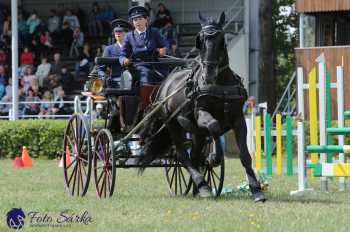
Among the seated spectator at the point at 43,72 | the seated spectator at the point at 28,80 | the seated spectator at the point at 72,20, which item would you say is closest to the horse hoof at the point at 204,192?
the seated spectator at the point at 28,80

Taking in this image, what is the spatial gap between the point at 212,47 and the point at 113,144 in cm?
197

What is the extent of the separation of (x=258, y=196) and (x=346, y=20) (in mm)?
20616

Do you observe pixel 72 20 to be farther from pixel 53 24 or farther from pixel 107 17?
pixel 107 17

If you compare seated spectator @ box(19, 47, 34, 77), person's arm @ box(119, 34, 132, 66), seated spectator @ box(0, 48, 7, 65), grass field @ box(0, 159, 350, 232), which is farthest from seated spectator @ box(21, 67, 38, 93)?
person's arm @ box(119, 34, 132, 66)

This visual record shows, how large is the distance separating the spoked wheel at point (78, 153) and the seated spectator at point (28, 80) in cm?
1577

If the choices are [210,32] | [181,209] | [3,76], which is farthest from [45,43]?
[181,209]

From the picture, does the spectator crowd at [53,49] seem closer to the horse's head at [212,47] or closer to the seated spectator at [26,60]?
the seated spectator at [26,60]

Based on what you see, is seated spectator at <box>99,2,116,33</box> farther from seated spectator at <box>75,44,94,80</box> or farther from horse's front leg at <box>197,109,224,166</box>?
horse's front leg at <box>197,109,224,166</box>

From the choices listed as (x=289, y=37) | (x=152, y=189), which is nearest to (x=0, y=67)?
(x=289, y=37)

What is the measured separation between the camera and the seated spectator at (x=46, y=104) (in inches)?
1073

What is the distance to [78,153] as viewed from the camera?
41.2 ft

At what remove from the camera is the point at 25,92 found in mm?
28703

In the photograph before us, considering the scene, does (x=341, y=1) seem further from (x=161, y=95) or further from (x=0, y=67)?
(x=161, y=95)

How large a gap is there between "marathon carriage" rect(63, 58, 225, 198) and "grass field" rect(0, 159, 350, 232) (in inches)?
10.6
